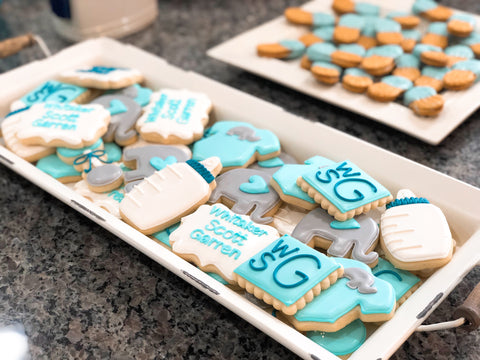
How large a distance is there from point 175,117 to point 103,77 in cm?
18

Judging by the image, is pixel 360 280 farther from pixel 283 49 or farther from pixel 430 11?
pixel 430 11

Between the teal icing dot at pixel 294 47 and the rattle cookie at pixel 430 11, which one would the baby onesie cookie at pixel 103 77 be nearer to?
the teal icing dot at pixel 294 47

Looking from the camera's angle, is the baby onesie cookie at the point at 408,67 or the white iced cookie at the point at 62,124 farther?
the baby onesie cookie at the point at 408,67

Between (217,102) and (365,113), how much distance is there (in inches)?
10.4

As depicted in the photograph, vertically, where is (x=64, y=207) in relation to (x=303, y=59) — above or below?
below

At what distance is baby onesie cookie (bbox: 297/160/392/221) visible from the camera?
702 millimetres

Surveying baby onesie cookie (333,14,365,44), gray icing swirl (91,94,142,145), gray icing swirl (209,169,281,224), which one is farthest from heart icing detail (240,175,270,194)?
baby onesie cookie (333,14,365,44)

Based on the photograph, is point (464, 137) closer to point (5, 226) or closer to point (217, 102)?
point (217, 102)

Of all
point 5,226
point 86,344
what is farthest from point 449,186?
point 5,226

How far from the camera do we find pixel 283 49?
112 cm

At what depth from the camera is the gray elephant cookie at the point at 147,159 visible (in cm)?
81

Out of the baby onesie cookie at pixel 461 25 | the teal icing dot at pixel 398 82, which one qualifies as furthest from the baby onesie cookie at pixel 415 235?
the baby onesie cookie at pixel 461 25

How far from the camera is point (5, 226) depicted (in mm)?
819

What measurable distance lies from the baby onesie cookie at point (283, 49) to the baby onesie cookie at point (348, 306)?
0.62m
